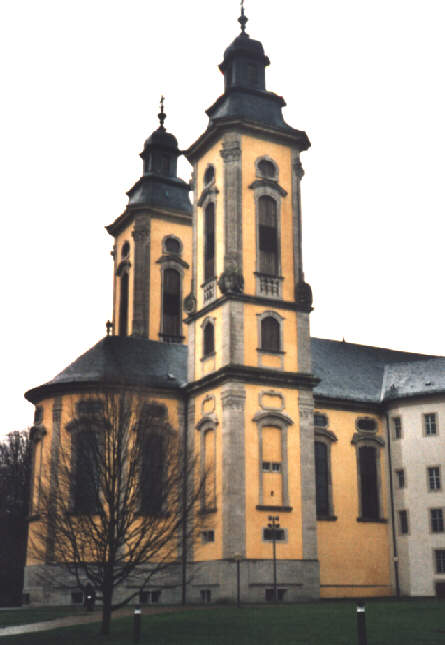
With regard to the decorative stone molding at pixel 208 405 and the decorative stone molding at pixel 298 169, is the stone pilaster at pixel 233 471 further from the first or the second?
the decorative stone molding at pixel 298 169

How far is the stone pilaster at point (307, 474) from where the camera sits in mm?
42688

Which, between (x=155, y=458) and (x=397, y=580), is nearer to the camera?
(x=155, y=458)

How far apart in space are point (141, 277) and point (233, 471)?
68.6 ft

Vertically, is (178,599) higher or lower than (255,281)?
lower

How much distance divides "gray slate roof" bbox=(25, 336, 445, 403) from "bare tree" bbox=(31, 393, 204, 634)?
13.6 meters

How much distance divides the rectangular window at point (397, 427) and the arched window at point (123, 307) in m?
20.0

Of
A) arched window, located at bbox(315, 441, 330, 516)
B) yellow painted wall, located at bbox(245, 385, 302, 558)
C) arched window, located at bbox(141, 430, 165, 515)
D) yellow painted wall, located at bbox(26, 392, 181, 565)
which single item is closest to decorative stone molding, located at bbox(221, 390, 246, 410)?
yellow painted wall, located at bbox(245, 385, 302, 558)

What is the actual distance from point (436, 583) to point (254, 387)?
48.7ft

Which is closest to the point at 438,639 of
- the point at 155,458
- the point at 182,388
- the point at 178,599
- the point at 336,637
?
the point at 336,637

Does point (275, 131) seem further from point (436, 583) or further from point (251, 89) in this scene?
point (436, 583)

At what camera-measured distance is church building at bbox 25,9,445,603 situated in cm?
4222

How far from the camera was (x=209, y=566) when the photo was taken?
138 ft

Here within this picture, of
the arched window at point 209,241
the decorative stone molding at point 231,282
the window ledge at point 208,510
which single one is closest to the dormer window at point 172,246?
the arched window at point 209,241

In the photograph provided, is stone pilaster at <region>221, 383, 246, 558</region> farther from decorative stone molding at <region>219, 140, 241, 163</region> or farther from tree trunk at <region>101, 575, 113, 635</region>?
tree trunk at <region>101, 575, 113, 635</region>
